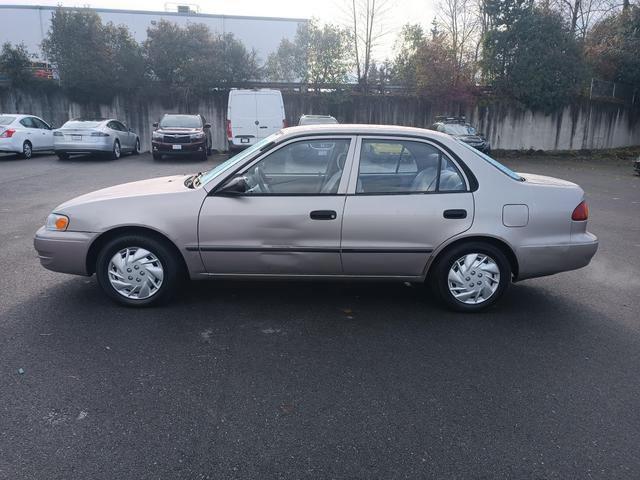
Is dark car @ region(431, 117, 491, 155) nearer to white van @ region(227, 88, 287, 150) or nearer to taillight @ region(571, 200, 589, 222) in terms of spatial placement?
white van @ region(227, 88, 287, 150)

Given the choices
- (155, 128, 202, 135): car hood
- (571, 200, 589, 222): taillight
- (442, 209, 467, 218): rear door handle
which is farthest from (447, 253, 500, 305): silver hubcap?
(155, 128, 202, 135): car hood

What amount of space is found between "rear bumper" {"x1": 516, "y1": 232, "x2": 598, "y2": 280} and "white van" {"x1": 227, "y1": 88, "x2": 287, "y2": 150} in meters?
14.1

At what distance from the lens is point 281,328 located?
4.52 metres

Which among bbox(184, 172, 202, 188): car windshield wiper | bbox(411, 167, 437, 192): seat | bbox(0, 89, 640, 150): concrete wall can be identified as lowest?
bbox(184, 172, 202, 188): car windshield wiper

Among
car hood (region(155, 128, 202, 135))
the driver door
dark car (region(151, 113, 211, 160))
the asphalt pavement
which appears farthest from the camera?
car hood (region(155, 128, 202, 135))

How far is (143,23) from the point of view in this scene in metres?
A: 33.9

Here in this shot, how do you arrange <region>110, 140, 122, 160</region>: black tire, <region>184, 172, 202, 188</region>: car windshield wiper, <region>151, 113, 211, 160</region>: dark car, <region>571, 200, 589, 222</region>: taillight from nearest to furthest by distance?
1. <region>571, 200, 589, 222</region>: taillight
2. <region>184, 172, 202, 188</region>: car windshield wiper
3. <region>151, 113, 211, 160</region>: dark car
4. <region>110, 140, 122, 160</region>: black tire

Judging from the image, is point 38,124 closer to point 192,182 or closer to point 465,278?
point 192,182

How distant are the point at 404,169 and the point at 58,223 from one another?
3156 millimetres

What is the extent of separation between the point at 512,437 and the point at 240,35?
35.5 metres

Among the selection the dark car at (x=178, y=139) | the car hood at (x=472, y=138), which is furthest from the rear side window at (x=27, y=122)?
the car hood at (x=472, y=138)

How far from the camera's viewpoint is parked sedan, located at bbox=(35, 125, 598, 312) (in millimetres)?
4688

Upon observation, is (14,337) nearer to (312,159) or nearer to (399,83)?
(312,159)

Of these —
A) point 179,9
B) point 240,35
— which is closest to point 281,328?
point 240,35
